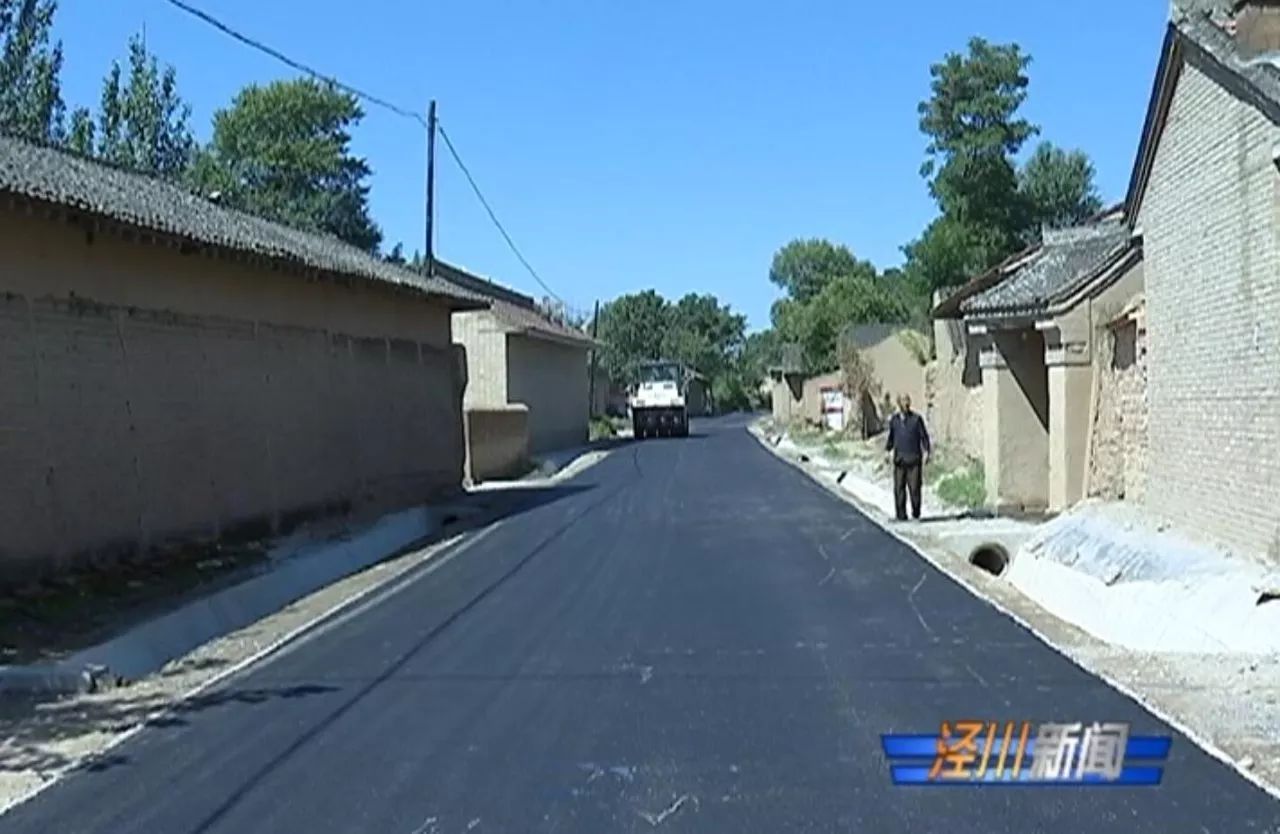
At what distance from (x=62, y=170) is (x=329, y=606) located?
7.48 m

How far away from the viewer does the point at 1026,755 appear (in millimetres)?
8297

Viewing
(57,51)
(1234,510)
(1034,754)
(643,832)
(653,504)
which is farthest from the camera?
(57,51)

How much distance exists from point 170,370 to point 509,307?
40.7m

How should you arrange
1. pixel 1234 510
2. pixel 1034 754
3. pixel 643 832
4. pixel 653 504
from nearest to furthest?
pixel 643 832 → pixel 1034 754 → pixel 1234 510 → pixel 653 504

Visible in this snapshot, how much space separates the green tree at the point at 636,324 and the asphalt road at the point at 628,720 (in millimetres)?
106831

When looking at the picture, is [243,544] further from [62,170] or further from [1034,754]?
[1034,754]

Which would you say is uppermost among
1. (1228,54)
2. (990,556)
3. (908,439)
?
(1228,54)

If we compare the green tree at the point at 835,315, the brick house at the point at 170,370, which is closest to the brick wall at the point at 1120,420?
the brick house at the point at 170,370

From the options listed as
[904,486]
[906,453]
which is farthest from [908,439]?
[904,486]

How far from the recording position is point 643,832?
6.98m

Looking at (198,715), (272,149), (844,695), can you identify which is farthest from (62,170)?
(272,149)

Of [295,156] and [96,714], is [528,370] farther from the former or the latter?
[96,714]

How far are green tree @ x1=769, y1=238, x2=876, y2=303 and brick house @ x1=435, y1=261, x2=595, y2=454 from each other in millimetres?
76501

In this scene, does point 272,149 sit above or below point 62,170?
above
